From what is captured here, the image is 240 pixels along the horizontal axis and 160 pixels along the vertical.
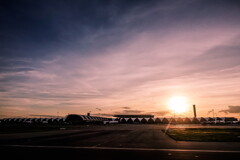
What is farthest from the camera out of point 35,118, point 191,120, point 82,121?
point 35,118

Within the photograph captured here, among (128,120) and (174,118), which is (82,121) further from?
(174,118)

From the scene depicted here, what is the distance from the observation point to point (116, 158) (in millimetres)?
12070

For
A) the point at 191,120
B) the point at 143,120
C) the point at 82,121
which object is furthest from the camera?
the point at 143,120

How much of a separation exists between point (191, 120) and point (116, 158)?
16132 cm

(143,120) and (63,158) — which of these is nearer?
(63,158)

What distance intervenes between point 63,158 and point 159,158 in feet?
20.9

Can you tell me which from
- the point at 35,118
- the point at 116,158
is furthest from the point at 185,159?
the point at 35,118

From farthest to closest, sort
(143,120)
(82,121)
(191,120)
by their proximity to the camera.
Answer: (143,120), (191,120), (82,121)

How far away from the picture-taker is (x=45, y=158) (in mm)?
12039

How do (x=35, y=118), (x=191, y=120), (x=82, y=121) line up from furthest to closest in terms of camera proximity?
(x=35, y=118)
(x=191, y=120)
(x=82, y=121)

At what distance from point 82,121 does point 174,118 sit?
8284 centimetres

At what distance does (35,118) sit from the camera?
197 m

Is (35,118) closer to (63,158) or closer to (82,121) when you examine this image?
(82,121)

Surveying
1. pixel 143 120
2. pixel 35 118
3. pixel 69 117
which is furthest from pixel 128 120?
pixel 35 118
